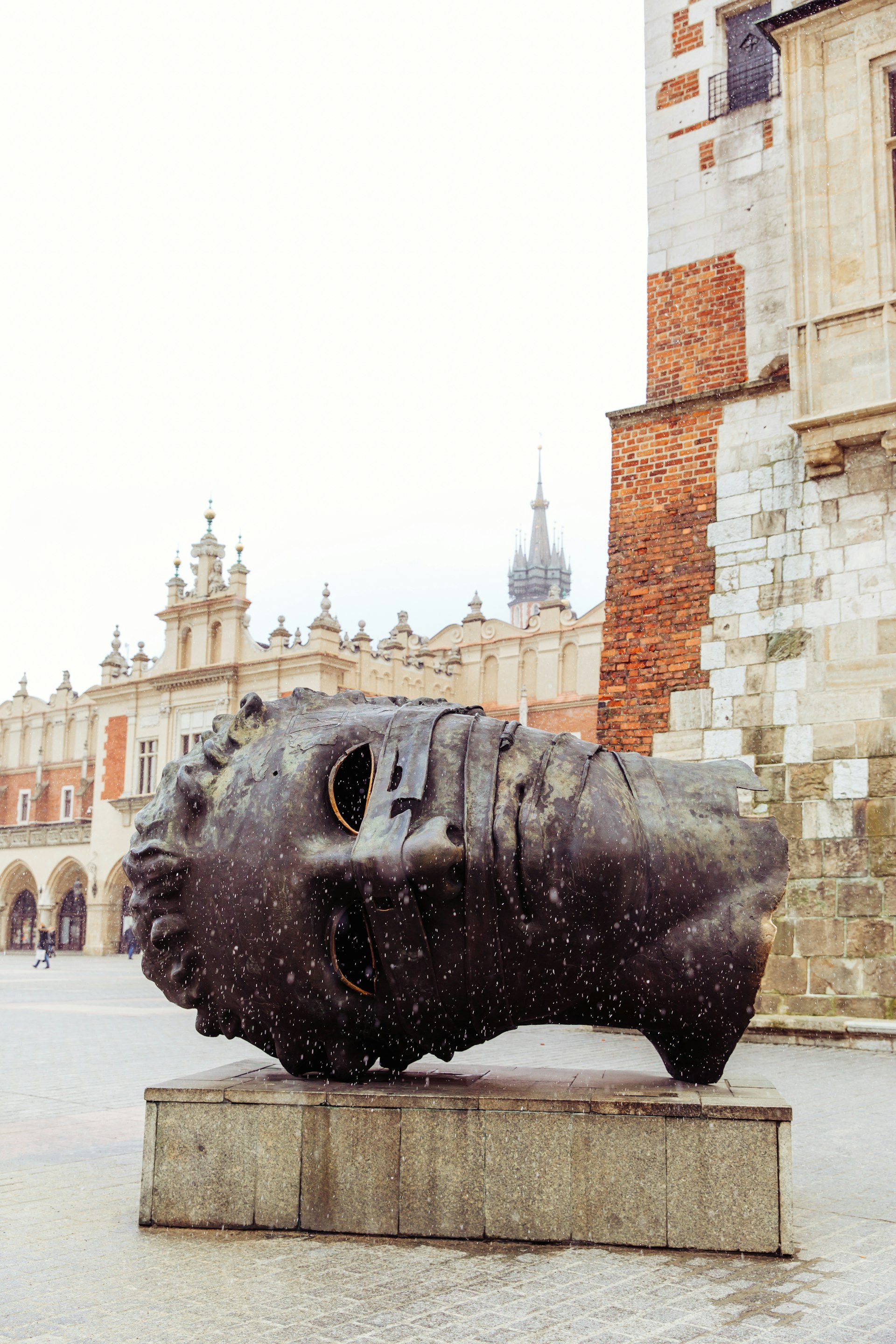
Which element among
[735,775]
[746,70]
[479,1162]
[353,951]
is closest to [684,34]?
[746,70]

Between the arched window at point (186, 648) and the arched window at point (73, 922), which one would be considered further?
the arched window at point (73, 922)

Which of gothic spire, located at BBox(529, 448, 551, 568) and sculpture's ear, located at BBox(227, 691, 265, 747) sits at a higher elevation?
gothic spire, located at BBox(529, 448, 551, 568)

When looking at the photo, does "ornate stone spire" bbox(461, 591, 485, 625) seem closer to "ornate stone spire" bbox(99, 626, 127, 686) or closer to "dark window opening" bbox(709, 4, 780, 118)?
"ornate stone spire" bbox(99, 626, 127, 686)

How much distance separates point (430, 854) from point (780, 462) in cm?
799

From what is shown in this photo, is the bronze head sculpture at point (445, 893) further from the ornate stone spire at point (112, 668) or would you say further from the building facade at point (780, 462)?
the ornate stone spire at point (112, 668)

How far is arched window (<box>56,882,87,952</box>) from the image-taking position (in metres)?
44.2

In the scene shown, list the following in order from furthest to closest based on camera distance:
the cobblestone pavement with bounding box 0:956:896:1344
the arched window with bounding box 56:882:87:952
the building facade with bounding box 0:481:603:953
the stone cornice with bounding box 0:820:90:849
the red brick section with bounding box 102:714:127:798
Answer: the arched window with bounding box 56:882:87:952, the red brick section with bounding box 102:714:127:798, the stone cornice with bounding box 0:820:90:849, the building facade with bounding box 0:481:603:953, the cobblestone pavement with bounding box 0:956:896:1344

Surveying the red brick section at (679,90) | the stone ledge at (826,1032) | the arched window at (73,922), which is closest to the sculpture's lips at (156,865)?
the stone ledge at (826,1032)

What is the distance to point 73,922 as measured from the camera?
145 feet

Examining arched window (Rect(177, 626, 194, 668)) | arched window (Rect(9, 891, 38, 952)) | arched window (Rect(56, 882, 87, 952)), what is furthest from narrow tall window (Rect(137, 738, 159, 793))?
arched window (Rect(9, 891, 38, 952))

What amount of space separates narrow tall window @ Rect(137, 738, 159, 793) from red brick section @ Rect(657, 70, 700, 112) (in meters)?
32.9

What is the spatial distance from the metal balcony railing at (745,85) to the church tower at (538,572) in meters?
89.5

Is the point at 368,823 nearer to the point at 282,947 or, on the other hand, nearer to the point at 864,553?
the point at 282,947

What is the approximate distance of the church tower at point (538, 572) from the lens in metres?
104
